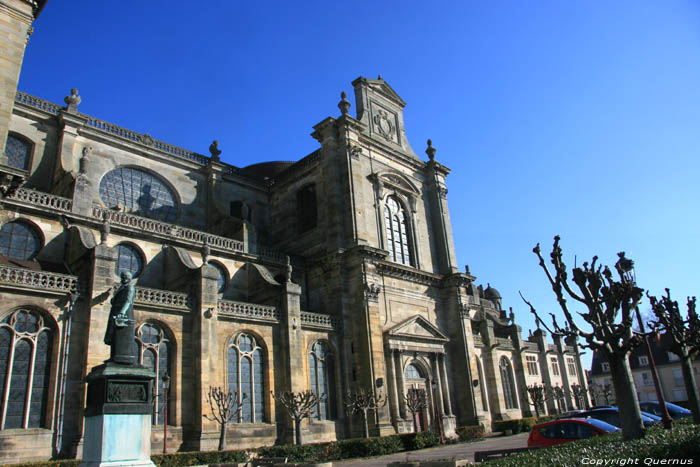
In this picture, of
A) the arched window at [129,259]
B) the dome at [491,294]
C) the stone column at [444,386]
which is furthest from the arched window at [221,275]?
the dome at [491,294]

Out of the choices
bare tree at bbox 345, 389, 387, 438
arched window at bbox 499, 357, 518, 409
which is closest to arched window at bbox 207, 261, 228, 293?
bare tree at bbox 345, 389, 387, 438

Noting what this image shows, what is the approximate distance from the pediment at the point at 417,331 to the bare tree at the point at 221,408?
9.51 meters

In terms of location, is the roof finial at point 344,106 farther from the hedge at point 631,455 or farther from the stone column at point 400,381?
the hedge at point 631,455

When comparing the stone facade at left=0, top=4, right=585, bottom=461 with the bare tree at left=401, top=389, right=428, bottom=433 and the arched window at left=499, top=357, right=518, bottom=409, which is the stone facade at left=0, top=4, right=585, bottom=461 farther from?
the arched window at left=499, top=357, right=518, bottom=409

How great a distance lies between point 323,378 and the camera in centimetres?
2523

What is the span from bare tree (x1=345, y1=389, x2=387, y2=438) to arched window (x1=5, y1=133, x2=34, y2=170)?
1845 cm

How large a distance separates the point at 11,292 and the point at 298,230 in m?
17.0

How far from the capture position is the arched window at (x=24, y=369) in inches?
630

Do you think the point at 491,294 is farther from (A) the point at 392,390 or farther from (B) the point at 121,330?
(B) the point at 121,330

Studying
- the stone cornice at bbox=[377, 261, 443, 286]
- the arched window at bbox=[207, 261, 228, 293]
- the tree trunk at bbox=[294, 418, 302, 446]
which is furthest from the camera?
the stone cornice at bbox=[377, 261, 443, 286]

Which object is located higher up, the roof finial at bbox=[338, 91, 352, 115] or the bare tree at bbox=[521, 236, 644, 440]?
the roof finial at bbox=[338, 91, 352, 115]

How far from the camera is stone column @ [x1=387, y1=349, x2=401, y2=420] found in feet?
85.4

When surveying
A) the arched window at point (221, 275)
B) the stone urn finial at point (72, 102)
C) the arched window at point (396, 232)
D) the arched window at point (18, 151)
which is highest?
the stone urn finial at point (72, 102)

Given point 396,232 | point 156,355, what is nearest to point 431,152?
point 396,232
